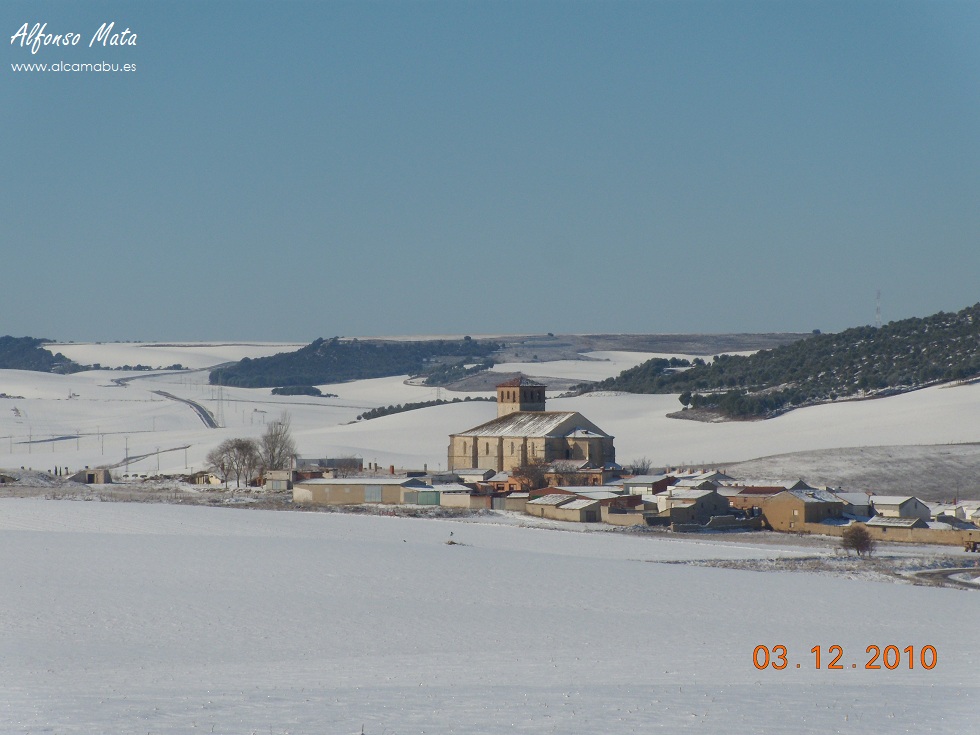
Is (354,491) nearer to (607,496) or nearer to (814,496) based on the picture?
(607,496)

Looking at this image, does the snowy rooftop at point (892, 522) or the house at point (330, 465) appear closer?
the snowy rooftop at point (892, 522)

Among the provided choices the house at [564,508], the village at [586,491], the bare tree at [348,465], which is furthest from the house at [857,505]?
the bare tree at [348,465]

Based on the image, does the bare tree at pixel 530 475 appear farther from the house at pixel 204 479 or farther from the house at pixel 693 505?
the house at pixel 204 479

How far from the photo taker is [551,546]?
3859cm

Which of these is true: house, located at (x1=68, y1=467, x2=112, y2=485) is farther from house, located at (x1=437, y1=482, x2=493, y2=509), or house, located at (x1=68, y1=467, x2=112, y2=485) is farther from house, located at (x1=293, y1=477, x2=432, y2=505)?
house, located at (x1=437, y1=482, x2=493, y2=509)

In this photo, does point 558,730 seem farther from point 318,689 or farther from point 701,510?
point 701,510

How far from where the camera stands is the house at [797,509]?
47.7 metres

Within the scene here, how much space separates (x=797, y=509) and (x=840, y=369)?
57103 millimetres

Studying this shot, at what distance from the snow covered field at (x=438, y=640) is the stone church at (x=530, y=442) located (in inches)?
1151

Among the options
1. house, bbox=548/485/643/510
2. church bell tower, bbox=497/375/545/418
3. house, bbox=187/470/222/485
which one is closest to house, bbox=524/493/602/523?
house, bbox=548/485/643/510

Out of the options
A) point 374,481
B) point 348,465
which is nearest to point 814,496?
point 374,481
